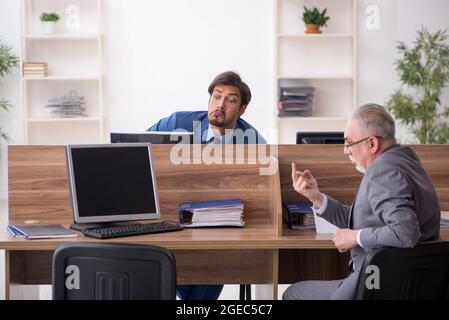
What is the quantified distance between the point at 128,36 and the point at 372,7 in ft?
8.16

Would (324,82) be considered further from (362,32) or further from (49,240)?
(49,240)

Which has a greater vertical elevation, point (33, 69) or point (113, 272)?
point (33, 69)

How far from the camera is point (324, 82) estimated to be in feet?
26.7

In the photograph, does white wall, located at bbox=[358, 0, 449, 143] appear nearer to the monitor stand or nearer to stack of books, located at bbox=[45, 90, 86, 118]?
stack of books, located at bbox=[45, 90, 86, 118]

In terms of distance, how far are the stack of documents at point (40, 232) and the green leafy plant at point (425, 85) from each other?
5.01m

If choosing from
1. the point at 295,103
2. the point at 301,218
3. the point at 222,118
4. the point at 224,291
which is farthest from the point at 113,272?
the point at 295,103

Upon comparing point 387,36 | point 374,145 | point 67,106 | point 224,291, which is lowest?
point 224,291

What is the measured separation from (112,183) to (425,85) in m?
5.00

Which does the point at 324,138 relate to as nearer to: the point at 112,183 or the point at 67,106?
the point at 112,183

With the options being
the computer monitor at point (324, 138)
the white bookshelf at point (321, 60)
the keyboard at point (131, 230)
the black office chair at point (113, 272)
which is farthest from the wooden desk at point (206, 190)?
the white bookshelf at point (321, 60)

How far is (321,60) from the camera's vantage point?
8.11m

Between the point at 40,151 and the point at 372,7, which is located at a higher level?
the point at 372,7

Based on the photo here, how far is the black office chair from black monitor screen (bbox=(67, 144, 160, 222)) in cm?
78
